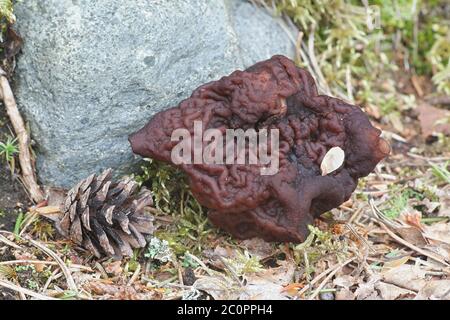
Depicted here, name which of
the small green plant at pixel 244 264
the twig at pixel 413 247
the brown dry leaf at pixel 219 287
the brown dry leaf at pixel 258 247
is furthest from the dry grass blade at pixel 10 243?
the twig at pixel 413 247

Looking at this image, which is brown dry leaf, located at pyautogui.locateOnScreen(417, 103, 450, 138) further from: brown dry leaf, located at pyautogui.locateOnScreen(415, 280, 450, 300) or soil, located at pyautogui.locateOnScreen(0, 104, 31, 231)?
soil, located at pyautogui.locateOnScreen(0, 104, 31, 231)

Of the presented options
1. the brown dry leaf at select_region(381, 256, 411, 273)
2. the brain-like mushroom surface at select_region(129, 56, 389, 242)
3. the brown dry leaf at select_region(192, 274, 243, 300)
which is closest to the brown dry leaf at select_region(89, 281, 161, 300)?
the brown dry leaf at select_region(192, 274, 243, 300)

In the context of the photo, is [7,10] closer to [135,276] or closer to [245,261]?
[135,276]

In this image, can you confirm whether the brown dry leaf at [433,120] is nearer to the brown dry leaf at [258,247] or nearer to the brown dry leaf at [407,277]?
the brown dry leaf at [407,277]

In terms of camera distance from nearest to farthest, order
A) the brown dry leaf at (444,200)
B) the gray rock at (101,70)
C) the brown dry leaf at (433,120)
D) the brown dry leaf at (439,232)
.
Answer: the gray rock at (101,70) → the brown dry leaf at (439,232) → the brown dry leaf at (444,200) → the brown dry leaf at (433,120)
